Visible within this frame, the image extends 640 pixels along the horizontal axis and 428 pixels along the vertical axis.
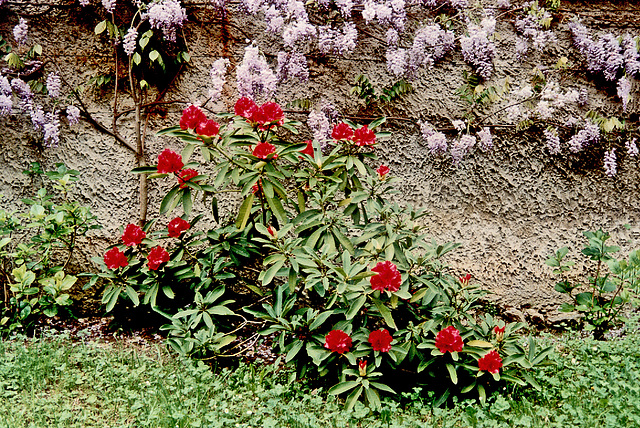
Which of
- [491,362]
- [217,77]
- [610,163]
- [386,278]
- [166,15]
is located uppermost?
[166,15]

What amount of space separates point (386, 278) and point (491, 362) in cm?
54

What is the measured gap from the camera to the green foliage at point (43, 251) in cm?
263

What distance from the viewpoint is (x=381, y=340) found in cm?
209

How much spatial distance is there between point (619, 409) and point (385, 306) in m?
0.94

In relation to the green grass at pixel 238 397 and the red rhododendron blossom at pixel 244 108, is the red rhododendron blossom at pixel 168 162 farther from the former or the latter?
the green grass at pixel 238 397

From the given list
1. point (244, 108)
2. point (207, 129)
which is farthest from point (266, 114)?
point (207, 129)

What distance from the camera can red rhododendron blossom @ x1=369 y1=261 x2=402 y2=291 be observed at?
2.06 m

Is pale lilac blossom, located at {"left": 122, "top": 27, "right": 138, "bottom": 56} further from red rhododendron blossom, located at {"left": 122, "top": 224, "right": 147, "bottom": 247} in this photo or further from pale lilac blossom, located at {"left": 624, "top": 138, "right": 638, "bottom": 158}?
pale lilac blossom, located at {"left": 624, "top": 138, "right": 638, "bottom": 158}

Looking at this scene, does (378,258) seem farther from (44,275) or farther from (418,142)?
(44,275)

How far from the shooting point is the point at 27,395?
2.09m

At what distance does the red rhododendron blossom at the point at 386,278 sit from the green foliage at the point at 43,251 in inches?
63.2

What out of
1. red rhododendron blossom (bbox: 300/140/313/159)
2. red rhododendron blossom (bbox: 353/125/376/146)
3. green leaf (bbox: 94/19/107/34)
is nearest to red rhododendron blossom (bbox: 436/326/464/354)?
red rhododendron blossom (bbox: 353/125/376/146)

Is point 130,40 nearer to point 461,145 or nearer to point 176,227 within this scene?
point 176,227

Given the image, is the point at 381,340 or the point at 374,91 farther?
the point at 374,91
